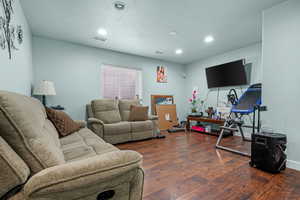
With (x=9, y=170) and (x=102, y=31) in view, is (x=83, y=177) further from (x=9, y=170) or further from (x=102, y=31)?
(x=102, y=31)

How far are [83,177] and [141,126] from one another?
2788mm

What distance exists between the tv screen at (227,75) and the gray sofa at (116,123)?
87.5 inches

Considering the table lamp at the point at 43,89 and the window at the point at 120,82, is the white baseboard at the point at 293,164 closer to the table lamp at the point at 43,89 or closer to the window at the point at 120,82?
the window at the point at 120,82

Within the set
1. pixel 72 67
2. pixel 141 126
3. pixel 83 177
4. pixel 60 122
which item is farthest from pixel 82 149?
pixel 72 67

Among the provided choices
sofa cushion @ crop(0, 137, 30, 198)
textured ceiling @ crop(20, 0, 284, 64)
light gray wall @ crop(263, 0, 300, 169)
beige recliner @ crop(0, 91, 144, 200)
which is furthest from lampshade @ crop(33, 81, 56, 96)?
light gray wall @ crop(263, 0, 300, 169)

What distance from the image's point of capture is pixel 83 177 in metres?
0.66

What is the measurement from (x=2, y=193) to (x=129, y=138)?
2691mm

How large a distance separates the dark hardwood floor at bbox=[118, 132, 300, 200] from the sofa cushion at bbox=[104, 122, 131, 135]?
2.87 ft

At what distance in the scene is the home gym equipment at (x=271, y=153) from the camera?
5.92ft

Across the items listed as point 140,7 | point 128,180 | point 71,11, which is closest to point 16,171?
point 128,180

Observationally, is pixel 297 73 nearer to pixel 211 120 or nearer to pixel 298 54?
pixel 298 54

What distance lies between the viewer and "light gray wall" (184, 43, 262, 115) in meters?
3.58

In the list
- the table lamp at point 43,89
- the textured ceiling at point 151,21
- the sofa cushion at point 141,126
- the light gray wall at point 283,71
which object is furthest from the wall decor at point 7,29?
the light gray wall at point 283,71

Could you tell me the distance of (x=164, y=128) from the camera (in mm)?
4609
